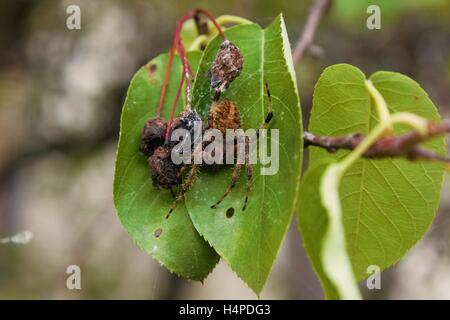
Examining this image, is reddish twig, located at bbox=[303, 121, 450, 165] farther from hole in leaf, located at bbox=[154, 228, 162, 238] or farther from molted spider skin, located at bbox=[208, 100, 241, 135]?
hole in leaf, located at bbox=[154, 228, 162, 238]

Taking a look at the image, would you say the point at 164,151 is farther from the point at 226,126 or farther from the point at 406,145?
the point at 406,145

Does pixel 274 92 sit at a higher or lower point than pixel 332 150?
higher

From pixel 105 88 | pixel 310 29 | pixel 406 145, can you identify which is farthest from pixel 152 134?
pixel 105 88
